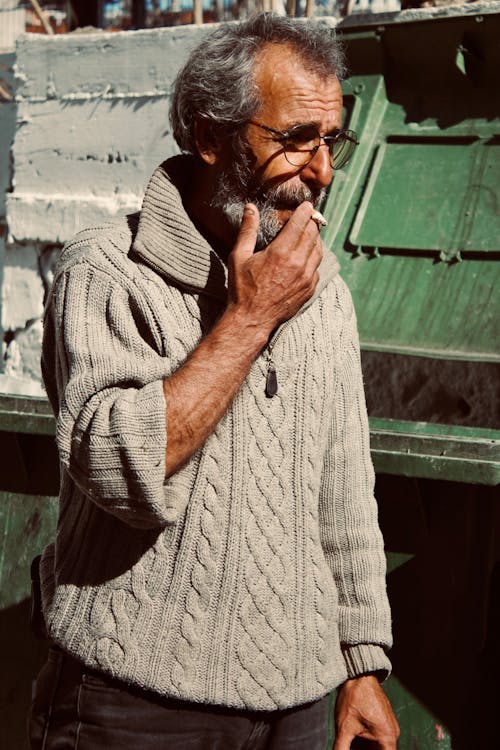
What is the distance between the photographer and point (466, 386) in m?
3.72

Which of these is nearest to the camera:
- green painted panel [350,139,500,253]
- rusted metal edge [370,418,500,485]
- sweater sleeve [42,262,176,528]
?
sweater sleeve [42,262,176,528]

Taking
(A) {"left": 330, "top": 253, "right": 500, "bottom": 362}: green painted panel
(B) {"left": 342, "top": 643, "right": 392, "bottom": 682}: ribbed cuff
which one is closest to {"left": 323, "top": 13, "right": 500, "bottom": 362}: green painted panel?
(A) {"left": 330, "top": 253, "right": 500, "bottom": 362}: green painted panel

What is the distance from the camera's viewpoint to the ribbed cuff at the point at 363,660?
2076 millimetres

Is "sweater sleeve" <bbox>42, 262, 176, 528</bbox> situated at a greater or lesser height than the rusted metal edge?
greater

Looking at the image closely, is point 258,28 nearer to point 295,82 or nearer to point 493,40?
point 295,82

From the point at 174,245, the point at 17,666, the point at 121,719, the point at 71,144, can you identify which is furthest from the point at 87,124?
the point at 121,719

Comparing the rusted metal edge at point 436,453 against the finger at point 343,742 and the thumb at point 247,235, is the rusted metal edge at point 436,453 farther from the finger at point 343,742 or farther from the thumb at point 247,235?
the thumb at point 247,235

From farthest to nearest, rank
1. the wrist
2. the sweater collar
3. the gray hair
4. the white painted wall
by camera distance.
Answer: the white painted wall, the gray hair, the sweater collar, the wrist

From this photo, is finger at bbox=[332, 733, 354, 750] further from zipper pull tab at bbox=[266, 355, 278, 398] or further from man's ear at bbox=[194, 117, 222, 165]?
man's ear at bbox=[194, 117, 222, 165]

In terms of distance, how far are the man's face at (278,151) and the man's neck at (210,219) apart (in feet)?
0.08

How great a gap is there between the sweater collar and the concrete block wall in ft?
11.9

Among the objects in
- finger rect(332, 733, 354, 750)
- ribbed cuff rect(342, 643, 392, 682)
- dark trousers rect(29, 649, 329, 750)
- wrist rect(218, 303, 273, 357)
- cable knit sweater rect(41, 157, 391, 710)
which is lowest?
finger rect(332, 733, 354, 750)

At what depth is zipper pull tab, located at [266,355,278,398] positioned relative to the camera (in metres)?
1.94

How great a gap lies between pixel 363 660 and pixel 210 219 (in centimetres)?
89
